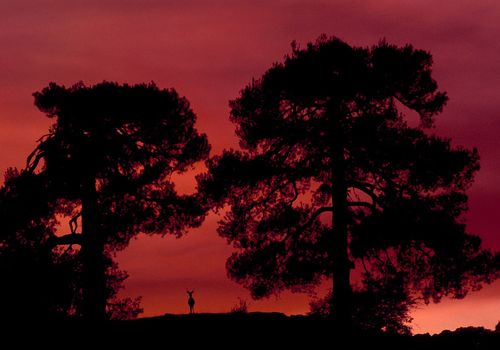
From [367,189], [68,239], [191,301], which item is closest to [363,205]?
[367,189]

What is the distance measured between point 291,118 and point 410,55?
5.78 metres

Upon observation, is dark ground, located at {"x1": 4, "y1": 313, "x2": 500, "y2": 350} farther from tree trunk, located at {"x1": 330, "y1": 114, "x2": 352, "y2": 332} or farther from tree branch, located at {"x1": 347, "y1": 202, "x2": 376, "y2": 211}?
tree branch, located at {"x1": 347, "y1": 202, "x2": 376, "y2": 211}

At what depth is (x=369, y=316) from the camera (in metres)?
40.3

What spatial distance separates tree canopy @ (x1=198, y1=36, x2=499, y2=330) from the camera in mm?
38000

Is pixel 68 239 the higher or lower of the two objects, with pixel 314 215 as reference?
lower

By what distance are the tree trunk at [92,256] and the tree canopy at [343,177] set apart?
193 inches

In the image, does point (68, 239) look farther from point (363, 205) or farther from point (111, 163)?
point (363, 205)

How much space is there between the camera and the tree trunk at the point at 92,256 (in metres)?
39.9

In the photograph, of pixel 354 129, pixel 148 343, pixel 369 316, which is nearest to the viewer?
pixel 148 343

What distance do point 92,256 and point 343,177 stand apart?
11.3 m

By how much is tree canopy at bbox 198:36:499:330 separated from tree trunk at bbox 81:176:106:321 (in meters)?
4.90

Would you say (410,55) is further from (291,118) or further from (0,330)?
(0,330)

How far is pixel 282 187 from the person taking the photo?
3909 cm

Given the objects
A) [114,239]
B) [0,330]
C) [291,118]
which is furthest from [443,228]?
[0,330]
